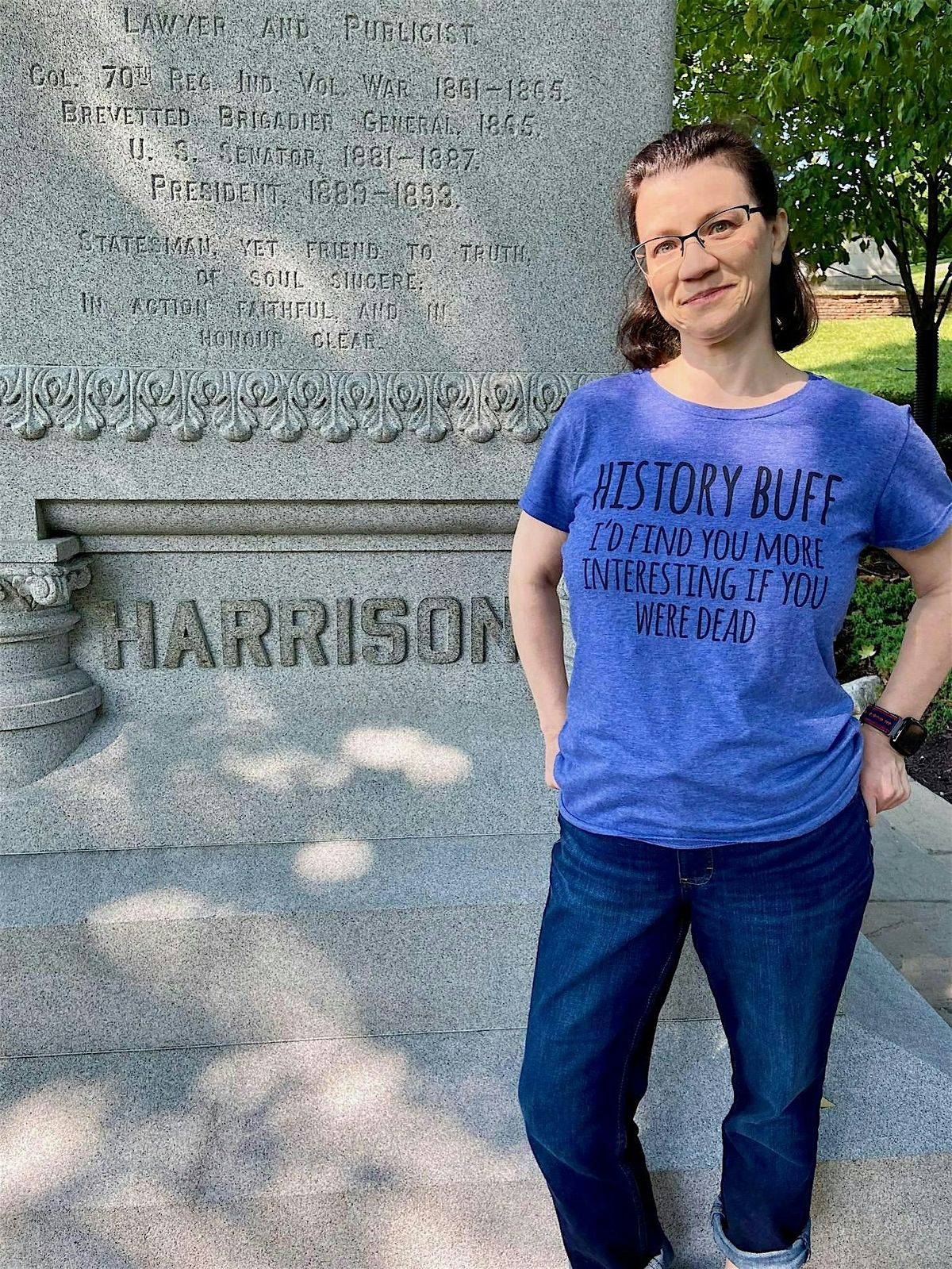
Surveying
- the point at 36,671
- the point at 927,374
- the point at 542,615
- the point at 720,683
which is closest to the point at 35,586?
the point at 36,671

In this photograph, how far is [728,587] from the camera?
172 cm

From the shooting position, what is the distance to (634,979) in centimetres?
185

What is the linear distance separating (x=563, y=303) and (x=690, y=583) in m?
1.58

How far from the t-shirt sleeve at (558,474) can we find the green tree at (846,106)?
13.0ft

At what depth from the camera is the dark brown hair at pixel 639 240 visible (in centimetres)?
180

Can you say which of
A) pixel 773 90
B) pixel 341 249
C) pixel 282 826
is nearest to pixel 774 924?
pixel 282 826

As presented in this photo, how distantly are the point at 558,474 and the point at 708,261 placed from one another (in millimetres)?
420

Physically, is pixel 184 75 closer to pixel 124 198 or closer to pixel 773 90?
pixel 124 198

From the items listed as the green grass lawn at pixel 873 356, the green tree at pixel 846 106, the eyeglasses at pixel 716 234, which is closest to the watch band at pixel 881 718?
the eyeglasses at pixel 716 234

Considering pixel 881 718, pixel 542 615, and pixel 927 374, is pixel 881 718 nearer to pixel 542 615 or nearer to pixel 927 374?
pixel 542 615

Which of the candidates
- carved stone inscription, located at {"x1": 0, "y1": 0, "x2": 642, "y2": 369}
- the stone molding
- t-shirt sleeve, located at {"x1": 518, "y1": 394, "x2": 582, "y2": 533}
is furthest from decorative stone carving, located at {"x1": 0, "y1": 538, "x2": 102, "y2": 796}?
t-shirt sleeve, located at {"x1": 518, "y1": 394, "x2": 582, "y2": 533}

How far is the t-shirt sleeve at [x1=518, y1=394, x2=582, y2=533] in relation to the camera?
188 cm

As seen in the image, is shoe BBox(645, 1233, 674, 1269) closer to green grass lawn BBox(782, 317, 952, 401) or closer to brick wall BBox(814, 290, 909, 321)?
green grass lawn BBox(782, 317, 952, 401)

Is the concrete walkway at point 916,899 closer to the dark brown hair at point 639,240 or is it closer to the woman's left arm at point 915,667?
the woman's left arm at point 915,667
